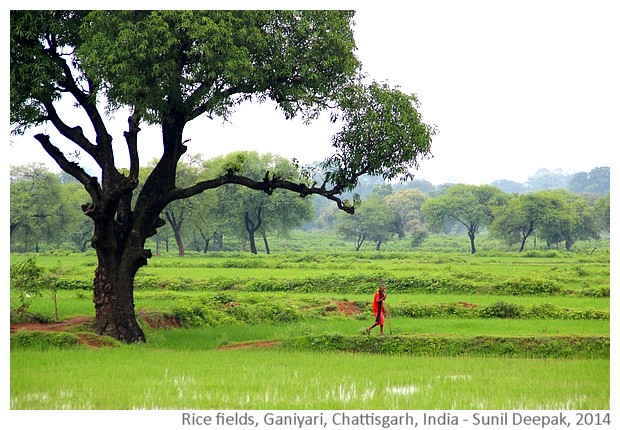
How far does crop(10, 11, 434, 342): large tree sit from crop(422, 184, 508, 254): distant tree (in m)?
63.2

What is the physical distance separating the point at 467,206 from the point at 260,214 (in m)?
27.2

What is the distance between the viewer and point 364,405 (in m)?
10.5

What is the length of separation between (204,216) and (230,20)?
50.4m

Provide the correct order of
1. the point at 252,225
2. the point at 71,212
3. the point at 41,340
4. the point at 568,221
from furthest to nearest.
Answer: the point at 568,221
the point at 252,225
the point at 71,212
the point at 41,340

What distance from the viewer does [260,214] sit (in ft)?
224

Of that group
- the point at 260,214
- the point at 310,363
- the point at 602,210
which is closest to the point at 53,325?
the point at 310,363

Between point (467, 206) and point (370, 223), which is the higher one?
point (467, 206)

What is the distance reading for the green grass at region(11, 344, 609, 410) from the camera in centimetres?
1071

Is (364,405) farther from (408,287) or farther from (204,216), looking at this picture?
(204,216)

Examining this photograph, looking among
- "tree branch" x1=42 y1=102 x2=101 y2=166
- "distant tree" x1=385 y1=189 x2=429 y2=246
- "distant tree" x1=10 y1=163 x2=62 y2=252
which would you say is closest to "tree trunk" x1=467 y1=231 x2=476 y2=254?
"distant tree" x1=385 y1=189 x2=429 y2=246

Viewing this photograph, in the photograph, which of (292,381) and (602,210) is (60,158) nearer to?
(292,381)

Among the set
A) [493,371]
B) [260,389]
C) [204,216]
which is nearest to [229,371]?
[260,389]

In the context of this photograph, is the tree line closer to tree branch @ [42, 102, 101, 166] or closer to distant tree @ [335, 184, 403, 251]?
distant tree @ [335, 184, 403, 251]

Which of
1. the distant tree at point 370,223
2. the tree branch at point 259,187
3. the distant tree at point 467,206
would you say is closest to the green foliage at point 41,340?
the tree branch at point 259,187
